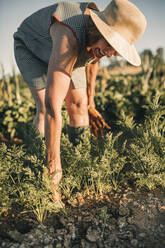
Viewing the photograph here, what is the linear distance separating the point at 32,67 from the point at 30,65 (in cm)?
2

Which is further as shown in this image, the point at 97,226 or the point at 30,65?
the point at 30,65

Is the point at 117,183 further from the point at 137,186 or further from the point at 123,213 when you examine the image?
the point at 123,213

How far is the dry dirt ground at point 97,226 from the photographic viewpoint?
1.42m

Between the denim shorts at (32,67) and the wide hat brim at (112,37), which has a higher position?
the wide hat brim at (112,37)

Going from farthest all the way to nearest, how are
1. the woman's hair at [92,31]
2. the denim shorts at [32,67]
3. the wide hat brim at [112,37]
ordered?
the denim shorts at [32,67]
the woman's hair at [92,31]
the wide hat brim at [112,37]

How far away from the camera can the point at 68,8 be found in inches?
62.2

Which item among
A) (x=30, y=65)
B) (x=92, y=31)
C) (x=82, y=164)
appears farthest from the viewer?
(x=30, y=65)

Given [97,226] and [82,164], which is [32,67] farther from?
[97,226]

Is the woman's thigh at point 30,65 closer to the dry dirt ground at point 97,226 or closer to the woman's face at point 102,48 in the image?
the woman's face at point 102,48

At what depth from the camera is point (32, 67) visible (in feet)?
6.68

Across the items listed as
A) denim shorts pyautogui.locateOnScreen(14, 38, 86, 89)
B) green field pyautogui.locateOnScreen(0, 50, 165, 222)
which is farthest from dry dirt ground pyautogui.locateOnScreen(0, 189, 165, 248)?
denim shorts pyautogui.locateOnScreen(14, 38, 86, 89)

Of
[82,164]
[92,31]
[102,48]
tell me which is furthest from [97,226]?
[92,31]

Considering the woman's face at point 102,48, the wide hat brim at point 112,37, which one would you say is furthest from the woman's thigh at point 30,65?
the wide hat brim at point 112,37

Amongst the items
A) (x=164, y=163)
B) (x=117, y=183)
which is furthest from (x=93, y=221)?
(x=164, y=163)
